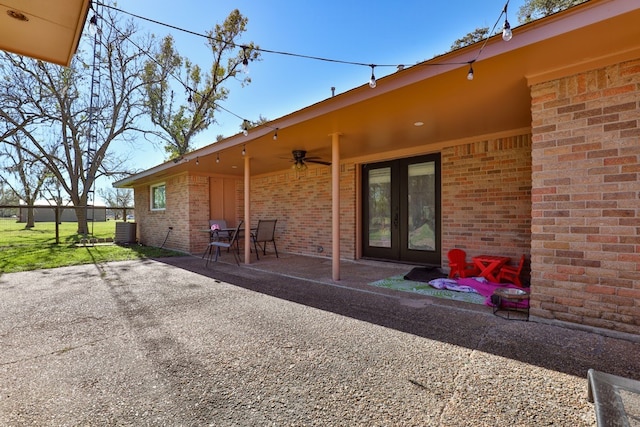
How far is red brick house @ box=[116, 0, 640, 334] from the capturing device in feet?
8.30

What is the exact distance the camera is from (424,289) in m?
4.27

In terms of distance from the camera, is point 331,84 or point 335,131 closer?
point 335,131

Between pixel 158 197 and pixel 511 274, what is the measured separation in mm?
10743

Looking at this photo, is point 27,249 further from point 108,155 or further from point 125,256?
point 108,155

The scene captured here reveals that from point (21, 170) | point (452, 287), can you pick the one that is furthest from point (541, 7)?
point (21, 170)

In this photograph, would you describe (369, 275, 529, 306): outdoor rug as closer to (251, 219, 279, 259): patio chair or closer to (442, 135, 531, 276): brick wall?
(442, 135, 531, 276): brick wall

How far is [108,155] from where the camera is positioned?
1609cm

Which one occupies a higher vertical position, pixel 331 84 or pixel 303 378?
pixel 331 84

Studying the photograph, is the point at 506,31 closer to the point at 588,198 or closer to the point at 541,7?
the point at 588,198

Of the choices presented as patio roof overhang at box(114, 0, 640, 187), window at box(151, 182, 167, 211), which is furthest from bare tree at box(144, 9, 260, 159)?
patio roof overhang at box(114, 0, 640, 187)

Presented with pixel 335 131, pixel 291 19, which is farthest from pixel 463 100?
pixel 291 19

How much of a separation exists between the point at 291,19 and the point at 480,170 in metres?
4.15

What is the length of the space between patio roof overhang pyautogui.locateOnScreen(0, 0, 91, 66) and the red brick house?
2454 millimetres

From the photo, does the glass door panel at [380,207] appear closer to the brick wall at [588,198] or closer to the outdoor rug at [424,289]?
the outdoor rug at [424,289]
